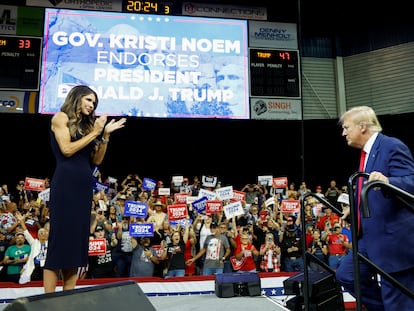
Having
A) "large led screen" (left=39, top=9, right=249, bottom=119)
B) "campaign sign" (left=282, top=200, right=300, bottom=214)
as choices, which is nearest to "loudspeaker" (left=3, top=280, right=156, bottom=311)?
"campaign sign" (left=282, top=200, right=300, bottom=214)

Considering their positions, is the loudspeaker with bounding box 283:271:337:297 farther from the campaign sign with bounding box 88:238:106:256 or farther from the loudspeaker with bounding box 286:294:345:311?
the campaign sign with bounding box 88:238:106:256

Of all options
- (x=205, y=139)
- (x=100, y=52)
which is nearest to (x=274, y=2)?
(x=205, y=139)

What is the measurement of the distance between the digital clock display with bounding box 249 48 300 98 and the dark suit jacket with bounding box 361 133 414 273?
8.44 meters

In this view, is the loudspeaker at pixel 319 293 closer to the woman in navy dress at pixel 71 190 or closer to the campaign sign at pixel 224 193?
the woman in navy dress at pixel 71 190

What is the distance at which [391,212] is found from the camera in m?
1.86

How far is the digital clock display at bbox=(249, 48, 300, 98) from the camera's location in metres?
10.3

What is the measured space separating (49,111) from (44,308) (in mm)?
8753

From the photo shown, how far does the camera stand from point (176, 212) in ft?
21.7

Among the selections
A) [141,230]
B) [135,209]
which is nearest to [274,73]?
[135,209]

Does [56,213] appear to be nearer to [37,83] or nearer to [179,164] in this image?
[37,83]

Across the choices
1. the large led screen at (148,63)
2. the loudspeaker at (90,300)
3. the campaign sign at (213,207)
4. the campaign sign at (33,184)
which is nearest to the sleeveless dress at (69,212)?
the loudspeaker at (90,300)

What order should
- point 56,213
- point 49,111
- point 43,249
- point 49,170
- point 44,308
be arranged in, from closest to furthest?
point 44,308, point 56,213, point 43,249, point 49,111, point 49,170

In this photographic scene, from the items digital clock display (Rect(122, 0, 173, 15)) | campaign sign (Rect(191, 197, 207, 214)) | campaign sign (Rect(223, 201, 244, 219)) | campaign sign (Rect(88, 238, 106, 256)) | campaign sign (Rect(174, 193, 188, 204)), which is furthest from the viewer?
digital clock display (Rect(122, 0, 173, 15))

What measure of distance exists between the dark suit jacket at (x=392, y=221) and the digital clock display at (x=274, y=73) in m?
8.44
